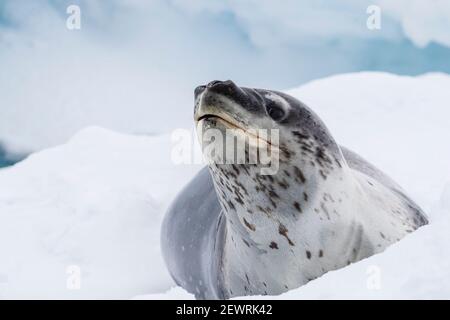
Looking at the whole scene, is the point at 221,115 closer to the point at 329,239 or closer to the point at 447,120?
the point at 329,239

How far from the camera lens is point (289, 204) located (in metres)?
2.45

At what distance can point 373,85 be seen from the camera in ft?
26.6

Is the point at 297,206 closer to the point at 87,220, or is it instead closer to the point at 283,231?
the point at 283,231

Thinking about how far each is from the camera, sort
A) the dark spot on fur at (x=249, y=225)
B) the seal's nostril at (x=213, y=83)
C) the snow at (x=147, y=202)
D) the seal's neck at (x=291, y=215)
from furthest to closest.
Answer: the dark spot on fur at (x=249, y=225) < the seal's neck at (x=291, y=215) < the seal's nostril at (x=213, y=83) < the snow at (x=147, y=202)

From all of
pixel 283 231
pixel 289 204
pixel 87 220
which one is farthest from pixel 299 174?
pixel 87 220

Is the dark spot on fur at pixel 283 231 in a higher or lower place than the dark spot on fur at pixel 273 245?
higher

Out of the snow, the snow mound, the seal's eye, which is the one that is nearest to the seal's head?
the seal's eye

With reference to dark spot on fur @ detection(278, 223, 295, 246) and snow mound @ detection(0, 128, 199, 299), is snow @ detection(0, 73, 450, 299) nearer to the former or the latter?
snow mound @ detection(0, 128, 199, 299)

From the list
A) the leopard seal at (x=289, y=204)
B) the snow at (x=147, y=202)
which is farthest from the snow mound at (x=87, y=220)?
the leopard seal at (x=289, y=204)

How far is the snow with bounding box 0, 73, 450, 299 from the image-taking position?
1.83m

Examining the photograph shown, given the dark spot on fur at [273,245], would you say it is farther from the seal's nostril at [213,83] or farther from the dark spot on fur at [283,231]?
the seal's nostril at [213,83]

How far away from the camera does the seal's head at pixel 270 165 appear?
7.48ft

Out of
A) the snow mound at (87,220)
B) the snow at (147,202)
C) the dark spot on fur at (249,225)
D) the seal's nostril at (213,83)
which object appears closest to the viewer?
the snow at (147,202)
